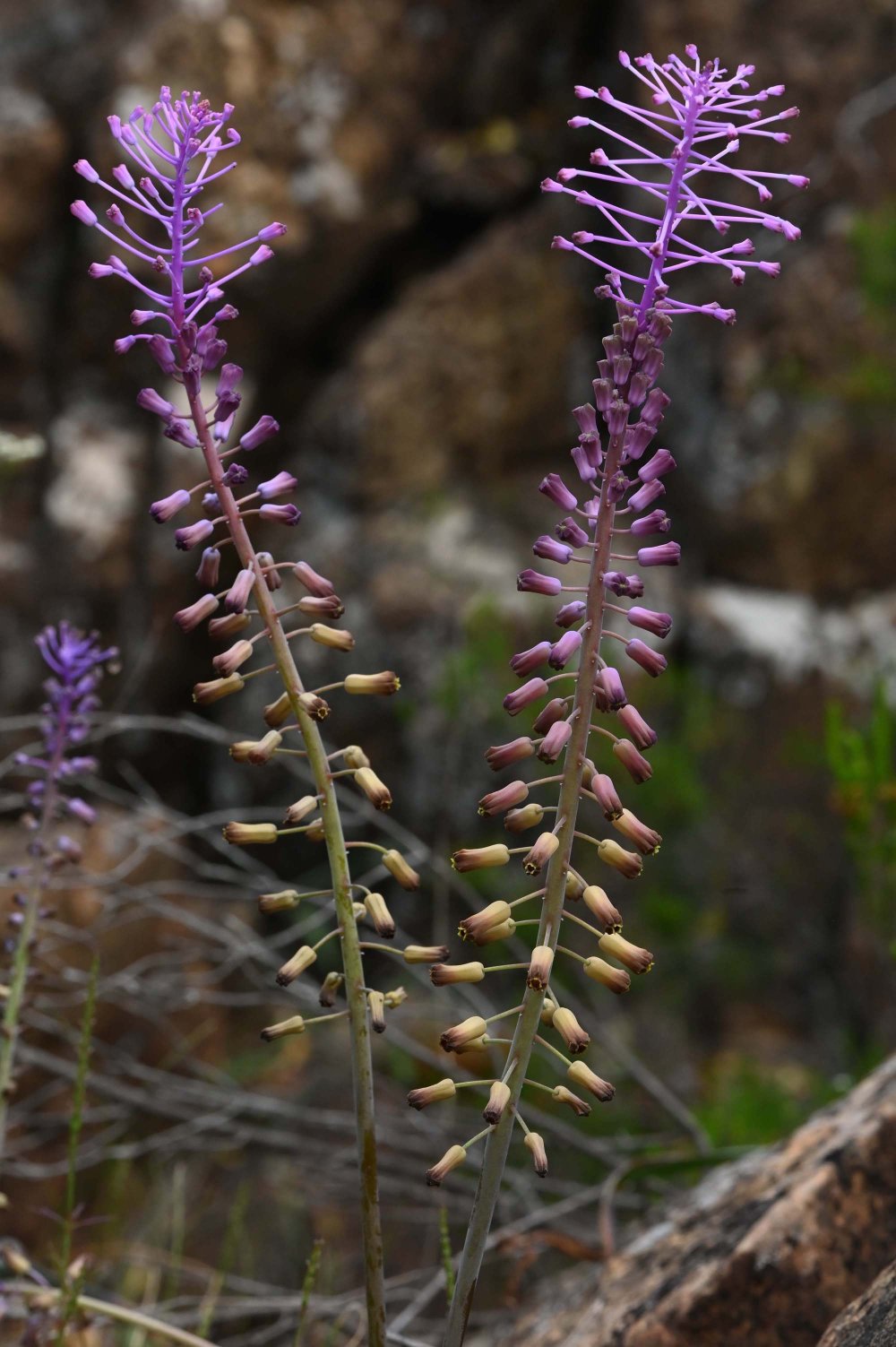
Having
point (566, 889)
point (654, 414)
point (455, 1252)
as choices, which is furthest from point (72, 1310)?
point (455, 1252)

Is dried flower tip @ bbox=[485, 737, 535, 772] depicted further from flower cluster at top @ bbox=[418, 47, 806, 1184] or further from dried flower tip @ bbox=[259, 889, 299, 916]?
dried flower tip @ bbox=[259, 889, 299, 916]

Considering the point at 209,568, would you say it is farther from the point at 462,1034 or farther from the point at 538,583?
the point at 462,1034

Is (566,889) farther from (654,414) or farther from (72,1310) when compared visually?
(72,1310)

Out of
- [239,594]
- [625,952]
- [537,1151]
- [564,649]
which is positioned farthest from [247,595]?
[537,1151]

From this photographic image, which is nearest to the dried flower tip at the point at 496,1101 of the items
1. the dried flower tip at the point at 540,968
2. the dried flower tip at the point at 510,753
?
the dried flower tip at the point at 540,968

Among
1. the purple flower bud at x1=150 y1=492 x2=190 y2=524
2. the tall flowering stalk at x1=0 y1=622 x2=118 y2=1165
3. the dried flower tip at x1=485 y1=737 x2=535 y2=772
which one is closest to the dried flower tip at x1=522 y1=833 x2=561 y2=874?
the dried flower tip at x1=485 y1=737 x2=535 y2=772
